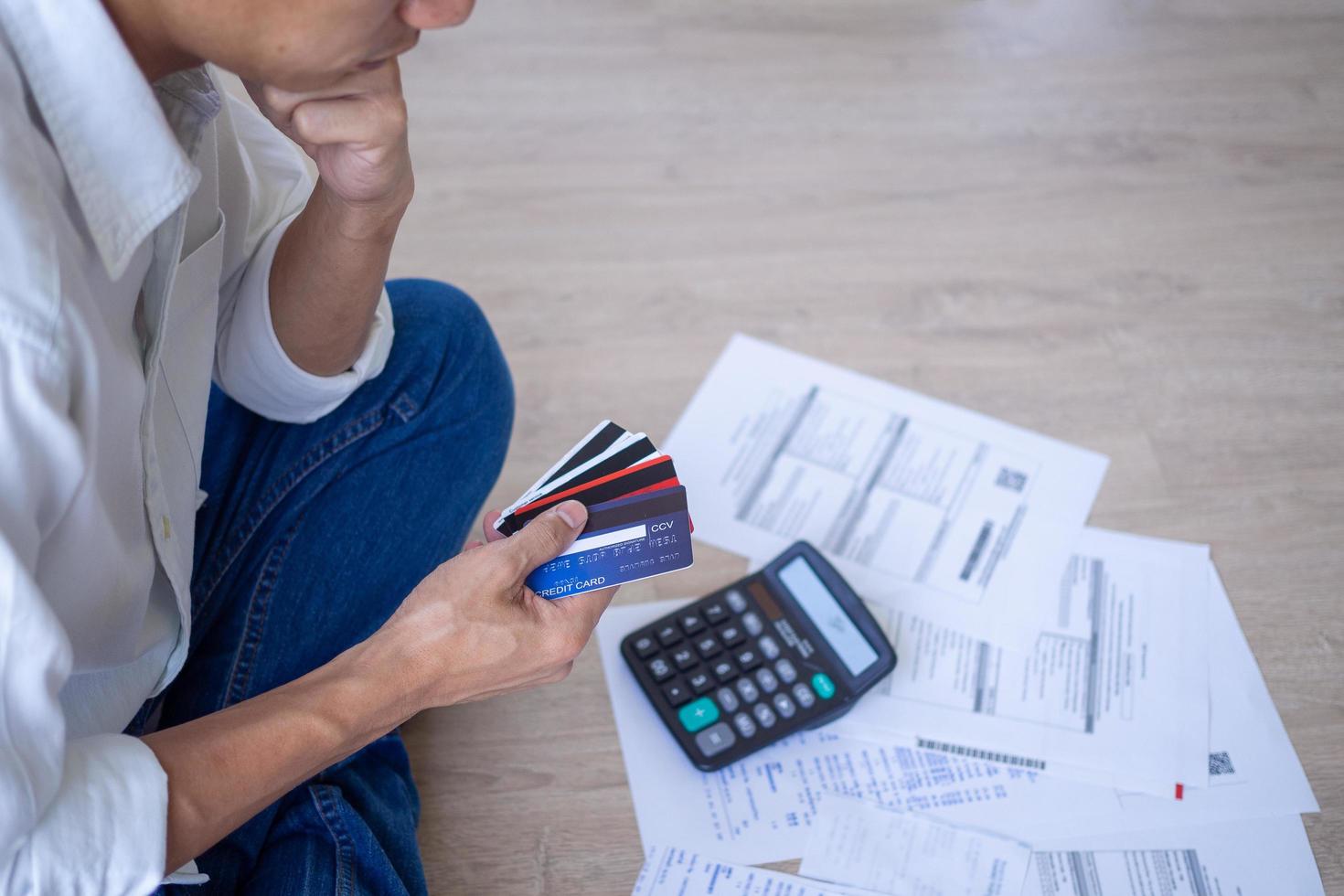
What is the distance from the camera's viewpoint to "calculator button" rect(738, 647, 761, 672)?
3.37 ft

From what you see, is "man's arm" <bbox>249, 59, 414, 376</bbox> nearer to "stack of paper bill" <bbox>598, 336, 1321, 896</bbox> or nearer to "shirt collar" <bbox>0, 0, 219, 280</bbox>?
"shirt collar" <bbox>0, 0, 219, 280</bbox>

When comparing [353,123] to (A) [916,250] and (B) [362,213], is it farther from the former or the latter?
(A) [916,250]

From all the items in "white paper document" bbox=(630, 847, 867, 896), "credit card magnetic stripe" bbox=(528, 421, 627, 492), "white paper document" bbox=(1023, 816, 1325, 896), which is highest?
"credit card magnetic stripe" bbox=(528, 421, 627, 492)

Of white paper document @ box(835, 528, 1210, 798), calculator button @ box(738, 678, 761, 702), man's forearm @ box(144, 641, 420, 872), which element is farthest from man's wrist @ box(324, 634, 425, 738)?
white paper document @ box(835, 528, 1210, 798)

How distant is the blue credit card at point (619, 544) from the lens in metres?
0.79

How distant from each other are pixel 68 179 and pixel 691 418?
2.48 feet

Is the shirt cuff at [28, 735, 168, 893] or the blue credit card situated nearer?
the shirt cuff at [28, 735, 168, 893]

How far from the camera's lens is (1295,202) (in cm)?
152

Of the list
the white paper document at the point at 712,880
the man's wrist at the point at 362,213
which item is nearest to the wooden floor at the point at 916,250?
the white paper document at the point at 712,880

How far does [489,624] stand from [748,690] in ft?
1.11

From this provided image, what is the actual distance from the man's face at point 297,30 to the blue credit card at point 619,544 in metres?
0.34

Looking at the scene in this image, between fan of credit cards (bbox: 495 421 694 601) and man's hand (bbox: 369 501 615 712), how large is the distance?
12mm

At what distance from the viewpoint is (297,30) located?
0.59m

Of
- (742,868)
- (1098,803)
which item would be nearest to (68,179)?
(742,868)
